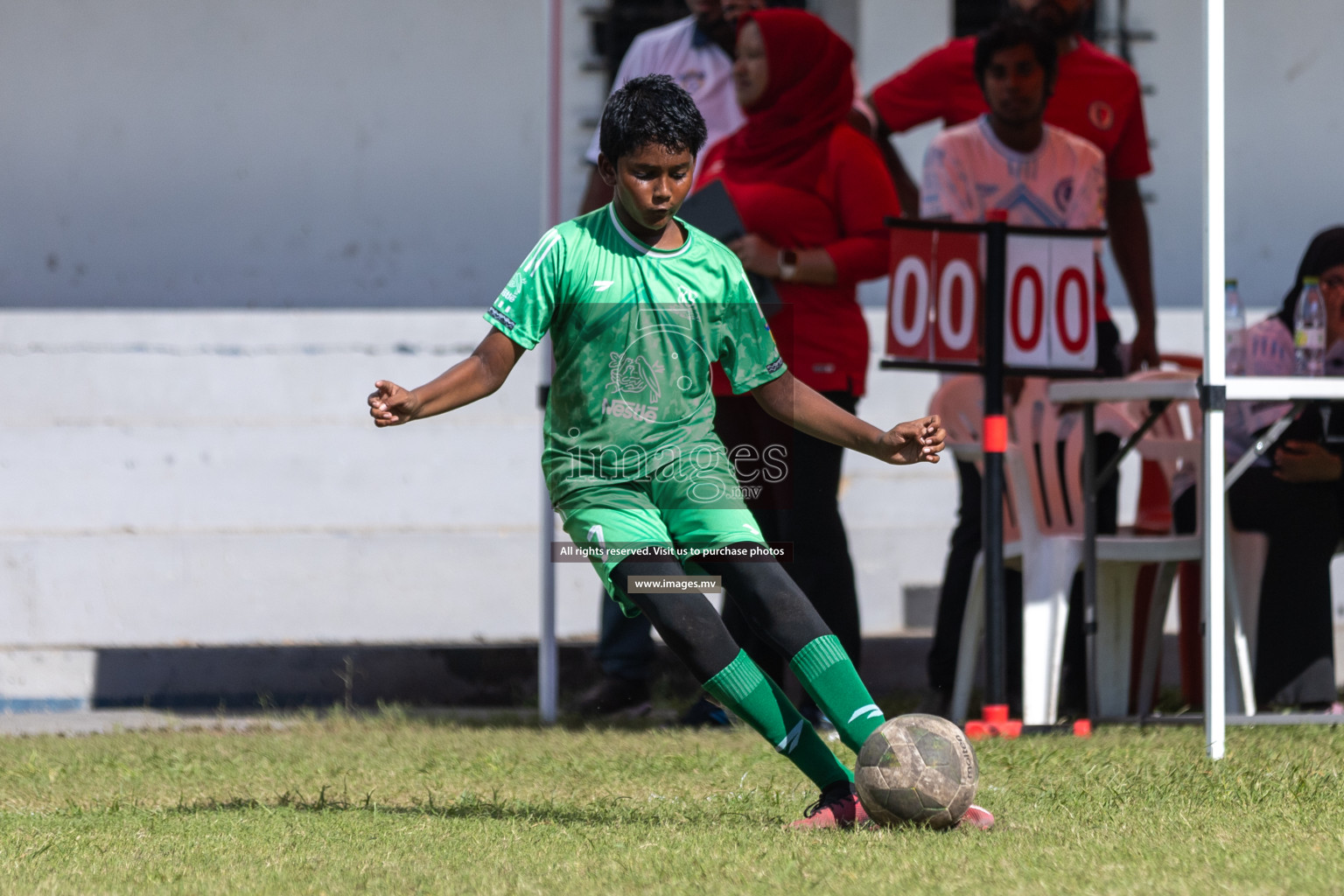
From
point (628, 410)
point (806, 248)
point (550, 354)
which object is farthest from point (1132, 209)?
point (628, 410)

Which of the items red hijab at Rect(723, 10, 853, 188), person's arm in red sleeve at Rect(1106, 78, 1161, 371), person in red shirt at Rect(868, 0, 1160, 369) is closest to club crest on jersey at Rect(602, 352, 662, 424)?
red hijab at Rect(723, 10, 853, 188)

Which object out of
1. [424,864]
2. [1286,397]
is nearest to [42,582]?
A: [424,864]

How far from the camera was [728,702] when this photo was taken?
A: 11.5 ft

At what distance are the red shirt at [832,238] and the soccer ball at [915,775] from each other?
5.98ft

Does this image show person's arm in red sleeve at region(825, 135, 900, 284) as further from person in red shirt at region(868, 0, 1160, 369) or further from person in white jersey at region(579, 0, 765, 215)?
person in red shirt at region(868, 0, 1160, 369)

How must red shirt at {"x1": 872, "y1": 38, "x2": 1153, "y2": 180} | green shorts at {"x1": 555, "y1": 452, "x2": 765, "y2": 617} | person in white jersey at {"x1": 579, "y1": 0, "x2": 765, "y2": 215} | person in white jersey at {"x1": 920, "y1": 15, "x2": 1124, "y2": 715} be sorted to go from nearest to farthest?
green shorts at {"x1": 555, "y1": 452, "x2": 765, "y2": 617} < person in white jersey at {"x1": 920, "y1": 15, "x2": 1124, "y2": 715} < person in white jersey at {"x1": 579, "y1": 0, "x2": 765, "y2": 215} < red shirt at {"x1": 872, "y1": 38, "x2": 1153, "y2": 180}

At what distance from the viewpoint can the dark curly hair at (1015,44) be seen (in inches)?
217

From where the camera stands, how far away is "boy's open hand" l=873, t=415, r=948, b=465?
340 cm

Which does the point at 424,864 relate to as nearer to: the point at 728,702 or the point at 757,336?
the point at 728,702

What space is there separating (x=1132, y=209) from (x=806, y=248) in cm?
139

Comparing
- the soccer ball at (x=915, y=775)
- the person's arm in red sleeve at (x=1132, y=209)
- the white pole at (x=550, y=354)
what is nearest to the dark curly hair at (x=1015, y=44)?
the person's arm in red sleeve at (x=1132, y=209)

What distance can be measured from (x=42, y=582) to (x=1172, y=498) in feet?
13.4

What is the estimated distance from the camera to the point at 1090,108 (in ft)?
19.1

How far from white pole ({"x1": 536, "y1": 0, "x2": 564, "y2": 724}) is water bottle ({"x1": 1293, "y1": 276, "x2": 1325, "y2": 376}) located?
7.46ft
